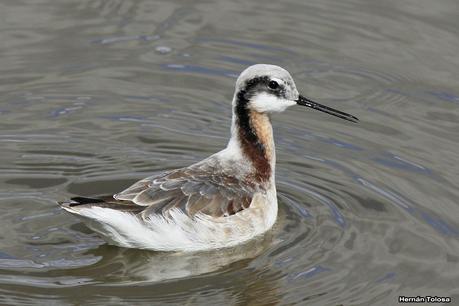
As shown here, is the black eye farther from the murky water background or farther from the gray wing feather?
the murky water background

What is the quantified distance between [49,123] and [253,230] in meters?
2.99

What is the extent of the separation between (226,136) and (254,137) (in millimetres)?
1509

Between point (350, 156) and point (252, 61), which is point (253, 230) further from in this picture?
point (252, 61)

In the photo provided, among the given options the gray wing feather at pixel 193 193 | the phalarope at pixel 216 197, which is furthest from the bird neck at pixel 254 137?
the gray wing feather at pixel 193 193

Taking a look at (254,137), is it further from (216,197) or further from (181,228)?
(181,228)

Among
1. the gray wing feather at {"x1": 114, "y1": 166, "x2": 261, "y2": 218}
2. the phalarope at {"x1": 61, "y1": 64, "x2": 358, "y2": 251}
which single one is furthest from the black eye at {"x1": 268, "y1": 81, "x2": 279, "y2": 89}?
the gray wing feather at {"x1": 114, "y1": 166, "x2": 261, "y2": 218}

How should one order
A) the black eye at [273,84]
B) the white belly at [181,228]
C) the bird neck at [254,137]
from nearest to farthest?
the white belly at [181,228] < the black eye at [273,84] < the bird neck at [254,137]

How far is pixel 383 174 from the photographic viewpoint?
10.7 m

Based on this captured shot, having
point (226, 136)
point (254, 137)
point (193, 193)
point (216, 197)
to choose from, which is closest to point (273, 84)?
point (254, 137)

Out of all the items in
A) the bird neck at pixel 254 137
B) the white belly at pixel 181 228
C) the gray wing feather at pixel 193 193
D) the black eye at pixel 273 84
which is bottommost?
the white belly at pixel 181 228

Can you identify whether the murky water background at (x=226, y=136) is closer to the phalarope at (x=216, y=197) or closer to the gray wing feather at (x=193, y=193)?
the phalarope at (x=216, y=197)

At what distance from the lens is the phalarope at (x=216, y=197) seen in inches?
354

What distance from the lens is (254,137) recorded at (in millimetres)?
10055

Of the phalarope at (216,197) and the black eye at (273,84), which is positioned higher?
the black eye at (273,84)
